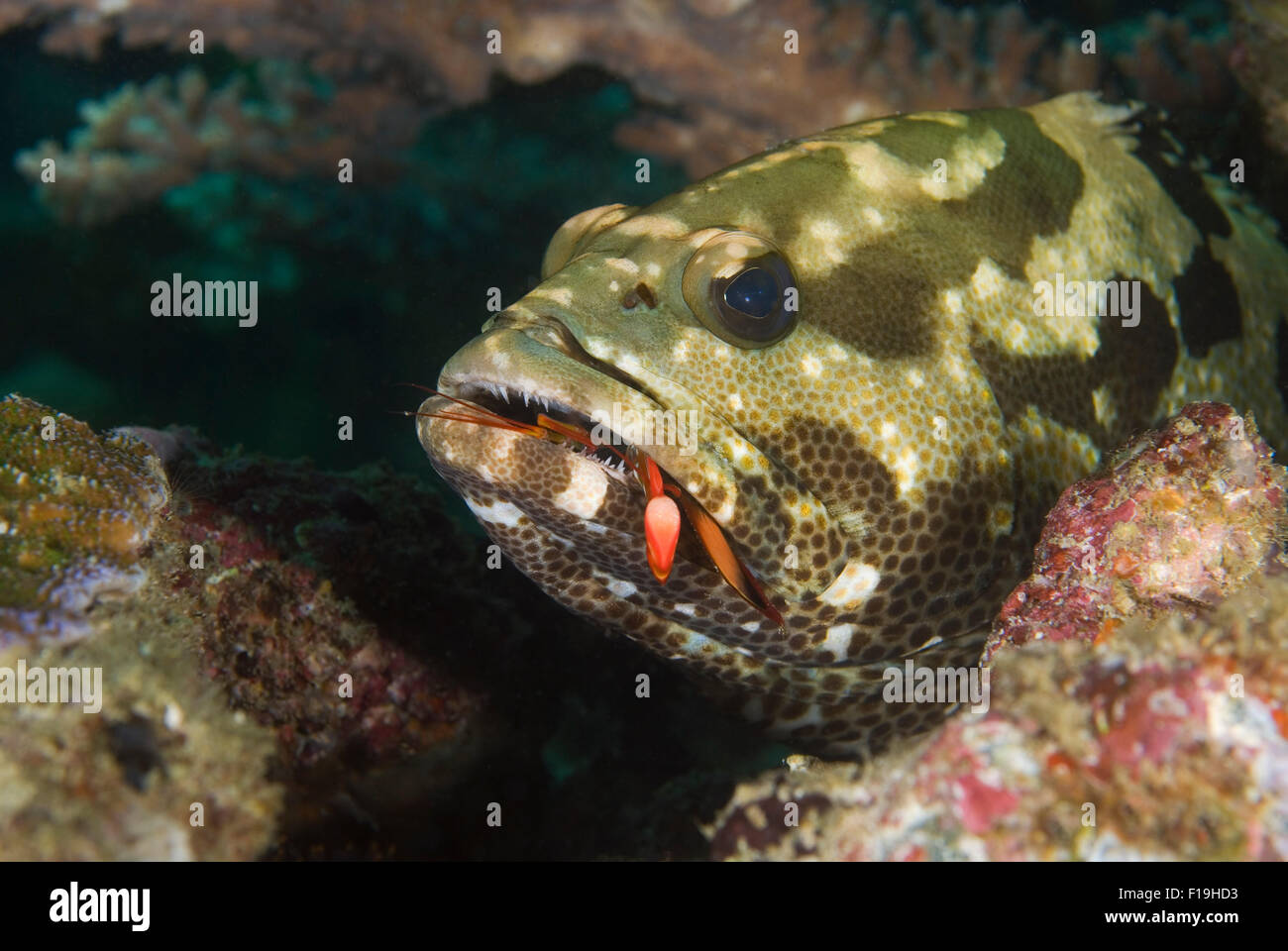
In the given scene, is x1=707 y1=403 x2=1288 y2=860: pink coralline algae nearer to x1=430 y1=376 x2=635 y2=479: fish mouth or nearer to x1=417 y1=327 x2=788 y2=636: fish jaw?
x1=417 y1=327 x2=788 y2=636: fish jaw

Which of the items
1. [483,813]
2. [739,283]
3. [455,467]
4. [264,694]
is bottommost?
[483,813]

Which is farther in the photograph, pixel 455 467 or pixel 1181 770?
pixel 455 467

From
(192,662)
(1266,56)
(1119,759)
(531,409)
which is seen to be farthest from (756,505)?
(1266,56)

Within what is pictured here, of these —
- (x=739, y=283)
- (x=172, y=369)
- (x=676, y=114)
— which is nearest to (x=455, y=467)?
(x=739, y=283)

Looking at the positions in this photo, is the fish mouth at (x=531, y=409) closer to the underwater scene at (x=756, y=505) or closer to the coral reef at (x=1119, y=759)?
the underwater scene at (x=756, y=505)

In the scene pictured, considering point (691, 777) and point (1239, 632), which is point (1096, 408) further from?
point (691, 777)
